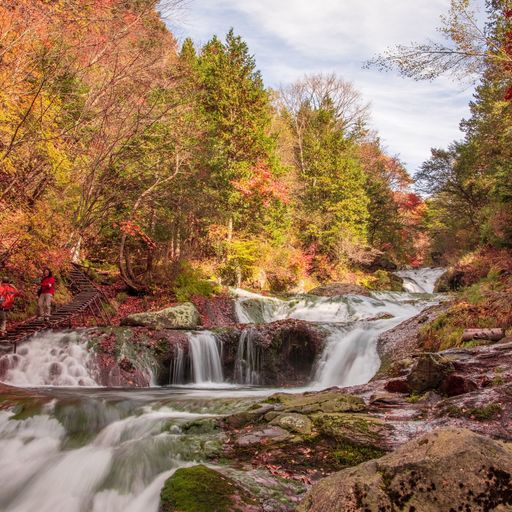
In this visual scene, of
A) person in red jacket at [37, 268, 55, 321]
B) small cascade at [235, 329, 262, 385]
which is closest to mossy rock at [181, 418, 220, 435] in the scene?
small cascade at [235, 329, 262, 385]

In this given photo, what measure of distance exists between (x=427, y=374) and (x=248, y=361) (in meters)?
6.50

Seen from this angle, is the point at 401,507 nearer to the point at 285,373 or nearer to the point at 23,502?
the point at 23,502

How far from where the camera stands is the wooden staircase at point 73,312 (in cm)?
1074

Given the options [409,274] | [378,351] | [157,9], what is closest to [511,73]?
[378,351]

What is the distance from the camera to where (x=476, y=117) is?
103 ft

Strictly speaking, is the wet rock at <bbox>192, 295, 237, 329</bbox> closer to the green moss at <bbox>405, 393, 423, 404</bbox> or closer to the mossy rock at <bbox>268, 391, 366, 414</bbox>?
the mossy rock at <bbox>268, 391, 366, 414</bbox>

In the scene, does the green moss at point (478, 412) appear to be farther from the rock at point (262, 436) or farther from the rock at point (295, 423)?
the rock at point (262, 436)

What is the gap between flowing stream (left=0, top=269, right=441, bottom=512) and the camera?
15.2 ft

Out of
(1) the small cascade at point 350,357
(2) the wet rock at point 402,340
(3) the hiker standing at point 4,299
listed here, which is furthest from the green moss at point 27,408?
(2) the wet rock at point 402,340

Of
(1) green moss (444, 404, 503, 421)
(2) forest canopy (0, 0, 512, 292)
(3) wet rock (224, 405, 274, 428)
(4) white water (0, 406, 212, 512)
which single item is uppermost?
(2) forest canopy (0, 0, 512, 292)

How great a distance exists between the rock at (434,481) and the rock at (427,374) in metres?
3.66

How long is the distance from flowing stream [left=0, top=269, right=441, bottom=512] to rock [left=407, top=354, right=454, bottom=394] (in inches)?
104

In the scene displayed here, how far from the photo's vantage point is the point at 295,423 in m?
4.96

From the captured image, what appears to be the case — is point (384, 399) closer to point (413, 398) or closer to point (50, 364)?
point (413, 398)
